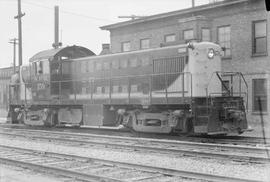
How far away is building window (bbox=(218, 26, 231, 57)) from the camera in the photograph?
870 inches

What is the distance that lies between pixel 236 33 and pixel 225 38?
834mm

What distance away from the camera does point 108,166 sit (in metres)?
8.61

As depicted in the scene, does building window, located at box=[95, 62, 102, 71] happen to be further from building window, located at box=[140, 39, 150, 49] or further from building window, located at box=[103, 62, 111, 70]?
building window, located at box=[140, 39, 150, 49]

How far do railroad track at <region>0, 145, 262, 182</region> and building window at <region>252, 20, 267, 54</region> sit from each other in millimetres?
13986

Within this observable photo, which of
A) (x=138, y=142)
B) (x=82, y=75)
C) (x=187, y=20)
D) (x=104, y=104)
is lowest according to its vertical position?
(x=138, y=142)

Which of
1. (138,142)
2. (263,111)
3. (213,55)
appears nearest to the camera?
(138,142)

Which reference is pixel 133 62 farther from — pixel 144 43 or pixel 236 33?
pixel 144 43

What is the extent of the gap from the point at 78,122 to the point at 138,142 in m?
5.32

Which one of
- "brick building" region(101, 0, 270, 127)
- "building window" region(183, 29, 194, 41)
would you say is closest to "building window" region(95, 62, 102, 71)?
"brick building" region(101, 0, 270, 127)

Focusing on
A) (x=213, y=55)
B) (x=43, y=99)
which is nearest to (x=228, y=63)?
(x=213, y=55)

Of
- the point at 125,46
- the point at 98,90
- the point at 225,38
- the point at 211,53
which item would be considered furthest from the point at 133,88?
the point at 125,46

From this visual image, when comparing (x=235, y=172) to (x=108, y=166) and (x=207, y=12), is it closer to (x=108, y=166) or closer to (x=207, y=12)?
(x=108, y=166)

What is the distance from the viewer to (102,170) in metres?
8.13

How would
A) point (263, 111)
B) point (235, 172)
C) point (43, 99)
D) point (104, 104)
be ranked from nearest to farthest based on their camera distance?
1. point (235, 172)
2. point (104, 104)
3. point (43, 99)
4. point (263, 111)
